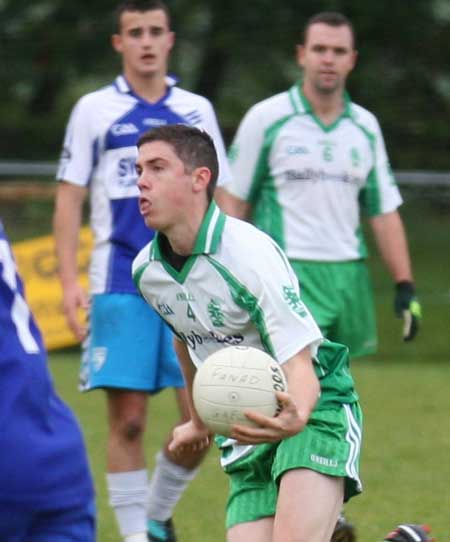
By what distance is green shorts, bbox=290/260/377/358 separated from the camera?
7.29 metres

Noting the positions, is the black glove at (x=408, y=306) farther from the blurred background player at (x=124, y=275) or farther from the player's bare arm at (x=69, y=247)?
the player's bare arm at (x=69, y=247)

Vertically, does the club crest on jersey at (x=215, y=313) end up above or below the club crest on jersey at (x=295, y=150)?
above

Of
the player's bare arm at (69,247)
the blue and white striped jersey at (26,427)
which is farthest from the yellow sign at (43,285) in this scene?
the blue and white striped jersey at (26,427)

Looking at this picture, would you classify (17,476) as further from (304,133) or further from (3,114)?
(3,114)

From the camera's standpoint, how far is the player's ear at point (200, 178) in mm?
4727

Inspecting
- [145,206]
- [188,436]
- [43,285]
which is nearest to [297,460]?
[188,436]

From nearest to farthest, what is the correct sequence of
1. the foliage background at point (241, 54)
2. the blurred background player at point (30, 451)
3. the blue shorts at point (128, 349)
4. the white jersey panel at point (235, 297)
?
1. the blurred background player at point (30, 451)
2. the white jersey panel at point (235, 297)
3. the blue shorts at point (128, 349)
4. the foliage background at point (241, 54)

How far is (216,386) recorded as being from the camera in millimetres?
4348

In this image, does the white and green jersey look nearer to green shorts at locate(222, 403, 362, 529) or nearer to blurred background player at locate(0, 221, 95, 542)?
green shorts at locate(222, 403, 362, 529)

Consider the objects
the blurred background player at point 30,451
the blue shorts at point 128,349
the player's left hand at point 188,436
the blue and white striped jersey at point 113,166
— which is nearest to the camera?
the blurred background player at point 30,451

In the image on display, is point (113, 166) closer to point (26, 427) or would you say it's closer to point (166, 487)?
point (166, 487)

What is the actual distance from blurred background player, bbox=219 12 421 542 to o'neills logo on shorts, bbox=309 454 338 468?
2.51 meters

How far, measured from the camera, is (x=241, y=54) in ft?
61.2

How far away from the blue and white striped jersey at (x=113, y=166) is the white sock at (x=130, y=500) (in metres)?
0.78
